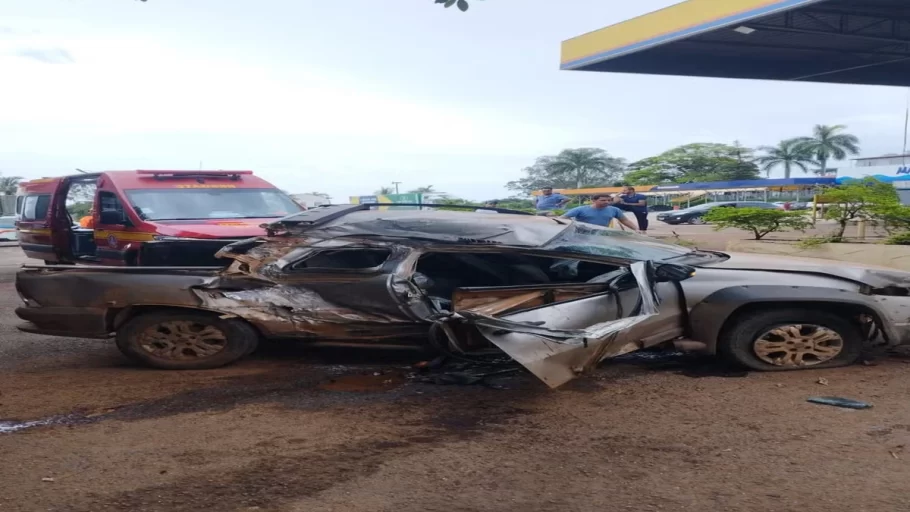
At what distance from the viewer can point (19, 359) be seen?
22.4 feet

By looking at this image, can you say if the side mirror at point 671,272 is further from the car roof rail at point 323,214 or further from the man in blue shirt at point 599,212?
the man in blue shirt at point 599,212

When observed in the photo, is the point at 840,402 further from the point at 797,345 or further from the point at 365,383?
the point at 365,383

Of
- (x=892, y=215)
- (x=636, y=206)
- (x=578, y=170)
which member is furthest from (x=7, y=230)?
(x=578, y=170)

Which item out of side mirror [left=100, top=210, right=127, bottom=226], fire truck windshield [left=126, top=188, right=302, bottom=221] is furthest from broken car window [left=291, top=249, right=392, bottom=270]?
side mirror [left=100, top=210, right=127, bottom=226]

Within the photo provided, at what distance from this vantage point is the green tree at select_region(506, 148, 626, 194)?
252 ft

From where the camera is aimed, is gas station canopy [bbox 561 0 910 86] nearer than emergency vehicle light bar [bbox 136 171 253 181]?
No

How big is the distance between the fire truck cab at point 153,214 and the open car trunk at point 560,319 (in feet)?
13.7

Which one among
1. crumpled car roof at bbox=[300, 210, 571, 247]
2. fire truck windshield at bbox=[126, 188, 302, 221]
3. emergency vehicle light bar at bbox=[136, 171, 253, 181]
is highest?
emergency vehicle light bar at bbox=[136, 171, 253, 181]

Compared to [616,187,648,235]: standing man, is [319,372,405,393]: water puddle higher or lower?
lower

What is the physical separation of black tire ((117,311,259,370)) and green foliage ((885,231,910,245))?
977cm

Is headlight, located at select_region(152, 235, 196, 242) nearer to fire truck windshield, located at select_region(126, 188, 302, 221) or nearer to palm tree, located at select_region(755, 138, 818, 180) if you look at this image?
fire truck windshield, located at select_region(126, 188, 302, 221)

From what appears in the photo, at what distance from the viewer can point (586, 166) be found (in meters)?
77.4

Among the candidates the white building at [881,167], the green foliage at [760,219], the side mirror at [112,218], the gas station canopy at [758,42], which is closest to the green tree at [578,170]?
the white building at [881,167]

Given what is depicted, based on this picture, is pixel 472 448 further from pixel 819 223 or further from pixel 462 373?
pixel 819 223
